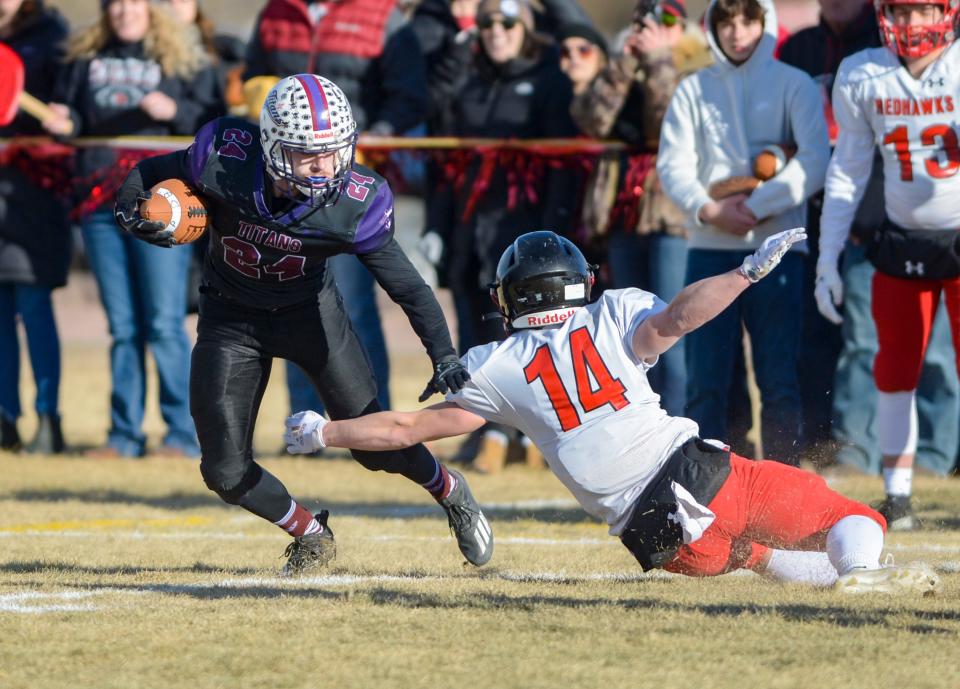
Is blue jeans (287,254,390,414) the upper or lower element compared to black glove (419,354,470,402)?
lower

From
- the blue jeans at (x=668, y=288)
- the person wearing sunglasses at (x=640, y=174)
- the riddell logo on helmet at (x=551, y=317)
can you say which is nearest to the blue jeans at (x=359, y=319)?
the person wearing sunglasses at (x=640, y=174)

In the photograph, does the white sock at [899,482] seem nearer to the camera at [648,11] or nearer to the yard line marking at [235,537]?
the yard line marking at [235,537]

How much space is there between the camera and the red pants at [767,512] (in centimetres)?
521

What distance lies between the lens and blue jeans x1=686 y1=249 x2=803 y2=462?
779 centimetres

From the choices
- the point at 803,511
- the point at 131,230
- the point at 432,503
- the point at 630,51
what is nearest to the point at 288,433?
the point at 131,230

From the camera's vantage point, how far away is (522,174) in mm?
9500

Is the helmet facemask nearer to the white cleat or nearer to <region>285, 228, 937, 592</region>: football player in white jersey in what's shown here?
<region>285, 228, 937, 592</region>: football player in white jersey

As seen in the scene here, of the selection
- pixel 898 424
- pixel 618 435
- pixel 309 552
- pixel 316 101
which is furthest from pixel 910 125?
pixel 309 552

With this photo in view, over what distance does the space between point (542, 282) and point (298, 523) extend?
1.52 metres

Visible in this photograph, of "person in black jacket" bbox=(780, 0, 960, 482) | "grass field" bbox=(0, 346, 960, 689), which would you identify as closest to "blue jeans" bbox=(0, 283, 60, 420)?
"grass field" bbox=(0, 346, 960, 689)

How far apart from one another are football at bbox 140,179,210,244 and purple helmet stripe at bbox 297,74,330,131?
1.80 ft

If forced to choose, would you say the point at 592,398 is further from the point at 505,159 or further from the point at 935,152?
the point at 505,159

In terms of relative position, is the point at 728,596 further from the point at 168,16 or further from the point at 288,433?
the point at 168,16

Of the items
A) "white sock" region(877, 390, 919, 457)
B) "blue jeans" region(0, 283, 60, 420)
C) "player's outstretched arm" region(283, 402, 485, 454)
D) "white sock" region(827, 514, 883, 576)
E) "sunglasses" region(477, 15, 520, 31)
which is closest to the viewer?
"white sock" region(827, 514, 883, 576)
